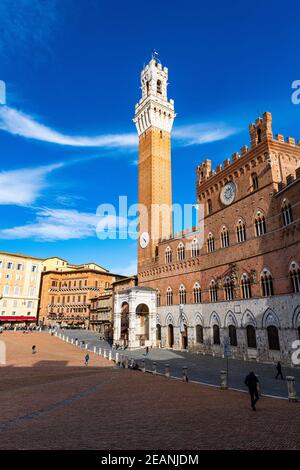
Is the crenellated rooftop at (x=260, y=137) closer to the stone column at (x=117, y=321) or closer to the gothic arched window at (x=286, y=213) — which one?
the gothic arched window at (x=286, y=213)

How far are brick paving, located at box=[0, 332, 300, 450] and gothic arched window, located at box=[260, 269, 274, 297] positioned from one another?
Answer: 38.0 ft

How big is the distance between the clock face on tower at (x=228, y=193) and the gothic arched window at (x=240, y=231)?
117 inches

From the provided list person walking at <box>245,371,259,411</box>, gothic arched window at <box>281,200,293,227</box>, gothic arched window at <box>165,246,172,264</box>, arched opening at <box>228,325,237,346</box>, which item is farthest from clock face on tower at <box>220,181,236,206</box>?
person walking at <box>245,371,259,411</box>

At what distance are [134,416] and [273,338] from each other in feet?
58.6

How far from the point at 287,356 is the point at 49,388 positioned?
17047mm

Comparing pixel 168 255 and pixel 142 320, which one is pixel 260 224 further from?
pixel 142 320

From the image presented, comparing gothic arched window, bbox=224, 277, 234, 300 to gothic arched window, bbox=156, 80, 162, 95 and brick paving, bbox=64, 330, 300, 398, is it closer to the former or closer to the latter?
brick paving, bbox=64, 330, 300, 398

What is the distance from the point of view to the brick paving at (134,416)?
26.5ft

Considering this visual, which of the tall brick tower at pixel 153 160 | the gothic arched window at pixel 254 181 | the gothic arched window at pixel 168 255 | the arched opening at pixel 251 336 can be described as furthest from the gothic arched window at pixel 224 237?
the tall brick tower at pixel 153 160

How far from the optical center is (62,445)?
25.7 ft

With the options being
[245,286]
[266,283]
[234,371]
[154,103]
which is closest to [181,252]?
[245,286]

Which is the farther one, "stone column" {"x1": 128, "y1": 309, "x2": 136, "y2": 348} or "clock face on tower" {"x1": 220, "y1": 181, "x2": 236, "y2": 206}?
"stone column" {"x1": 128, "y1": 309, "x2": 136, "y2": 348}

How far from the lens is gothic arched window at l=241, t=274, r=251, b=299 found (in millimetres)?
28141

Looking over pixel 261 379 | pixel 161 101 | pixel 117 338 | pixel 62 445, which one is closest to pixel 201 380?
pixel 261 379
